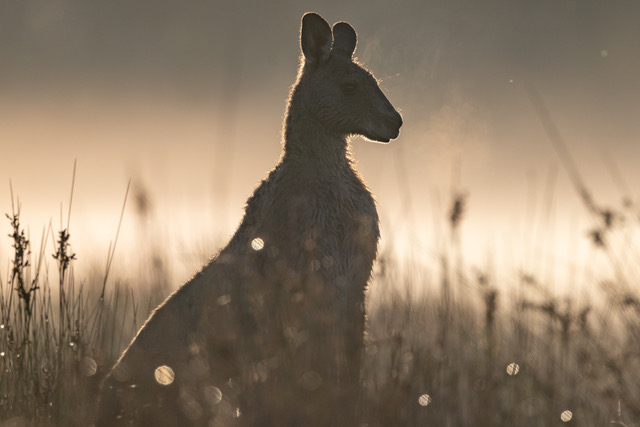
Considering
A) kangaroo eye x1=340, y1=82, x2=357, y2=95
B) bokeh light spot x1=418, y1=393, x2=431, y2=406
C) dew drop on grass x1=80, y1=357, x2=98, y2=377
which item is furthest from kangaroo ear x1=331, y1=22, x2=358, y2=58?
dew drop on grass x1=80, y1=357, x2=98, y2=377

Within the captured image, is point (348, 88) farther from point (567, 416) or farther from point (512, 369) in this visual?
point (567, 416)

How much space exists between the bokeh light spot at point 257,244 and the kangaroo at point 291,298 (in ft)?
0.04

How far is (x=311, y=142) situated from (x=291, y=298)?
1.69 metres

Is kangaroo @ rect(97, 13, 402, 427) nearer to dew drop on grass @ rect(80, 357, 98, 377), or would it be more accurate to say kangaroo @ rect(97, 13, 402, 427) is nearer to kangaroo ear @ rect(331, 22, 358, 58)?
kangaroo ear @ rect(331, 22, 358, 58)

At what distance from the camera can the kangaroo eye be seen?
7.11 m

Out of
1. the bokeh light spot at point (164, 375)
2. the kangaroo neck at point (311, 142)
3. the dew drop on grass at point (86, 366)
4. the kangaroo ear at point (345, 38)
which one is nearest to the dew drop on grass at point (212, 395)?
the bokeh light spot at point (164, 375)

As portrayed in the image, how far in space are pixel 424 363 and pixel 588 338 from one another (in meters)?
1.27

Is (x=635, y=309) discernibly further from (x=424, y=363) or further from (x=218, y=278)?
(x=218, y=278)

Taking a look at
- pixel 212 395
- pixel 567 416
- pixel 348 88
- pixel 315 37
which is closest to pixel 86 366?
pixel 212 395

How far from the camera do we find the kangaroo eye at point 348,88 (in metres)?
7.11

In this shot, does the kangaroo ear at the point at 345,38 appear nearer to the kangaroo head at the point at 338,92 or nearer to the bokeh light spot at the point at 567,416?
the kangaroo head at the point at 338,92

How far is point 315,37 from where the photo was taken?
7.27 meters

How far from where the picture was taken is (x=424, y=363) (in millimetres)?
5672

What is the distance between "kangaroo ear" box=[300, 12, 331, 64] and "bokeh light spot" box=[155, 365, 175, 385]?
3364 millimetres
